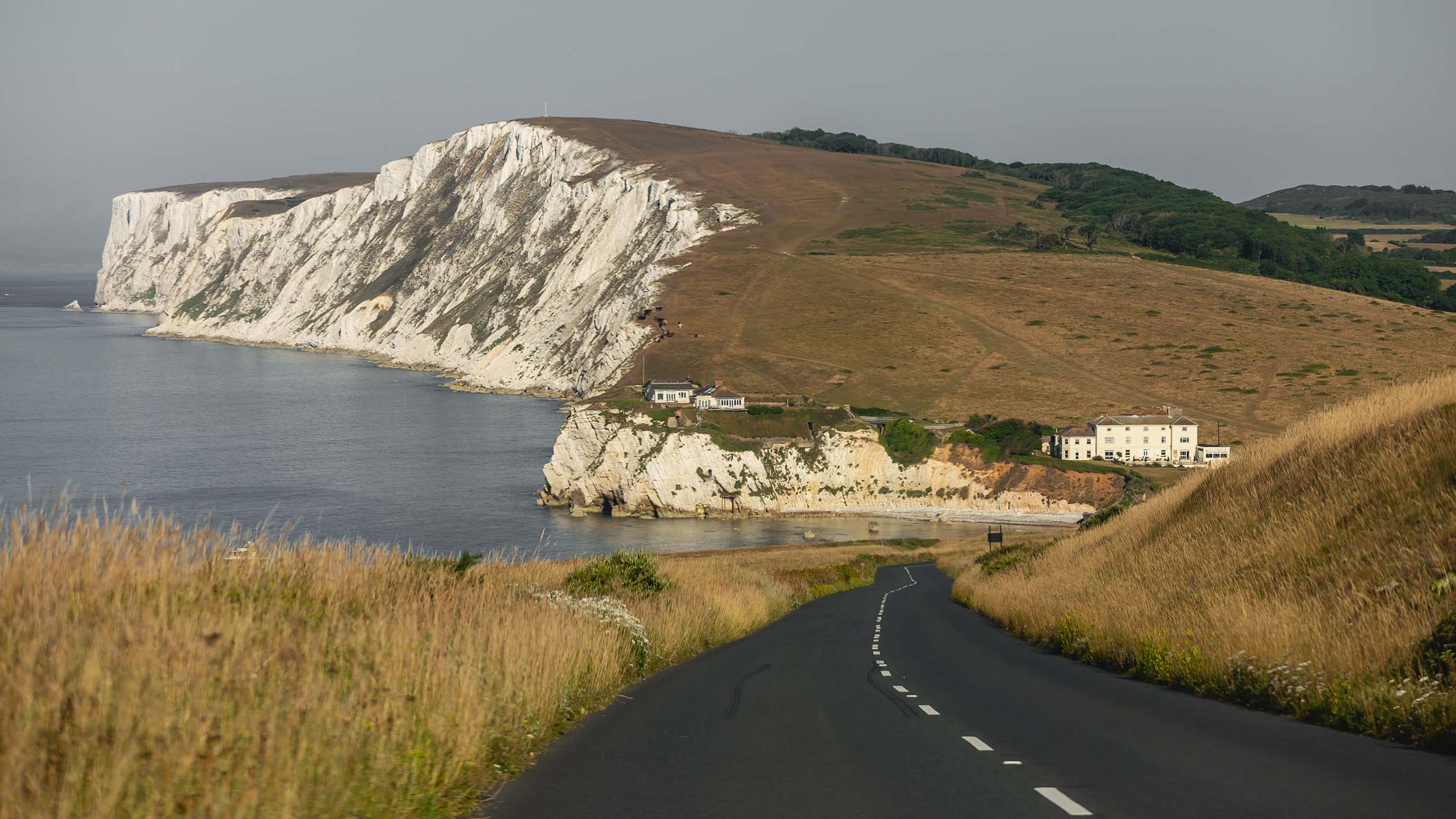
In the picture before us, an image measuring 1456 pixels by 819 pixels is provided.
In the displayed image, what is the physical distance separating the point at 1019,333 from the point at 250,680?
127 m

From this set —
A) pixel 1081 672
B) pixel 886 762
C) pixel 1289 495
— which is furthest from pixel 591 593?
pixel 1289 495

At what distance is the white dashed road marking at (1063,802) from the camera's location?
21.4 feet

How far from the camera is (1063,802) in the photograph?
6812 mm

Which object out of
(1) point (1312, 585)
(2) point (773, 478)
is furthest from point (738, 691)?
(2) point (773, 478)

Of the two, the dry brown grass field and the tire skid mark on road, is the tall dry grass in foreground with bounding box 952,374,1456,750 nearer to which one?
the tire skid mark on road

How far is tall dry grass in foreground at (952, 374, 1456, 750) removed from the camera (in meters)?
10.1

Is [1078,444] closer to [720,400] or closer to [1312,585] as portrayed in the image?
[720,400]

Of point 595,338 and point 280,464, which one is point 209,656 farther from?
point 595,338

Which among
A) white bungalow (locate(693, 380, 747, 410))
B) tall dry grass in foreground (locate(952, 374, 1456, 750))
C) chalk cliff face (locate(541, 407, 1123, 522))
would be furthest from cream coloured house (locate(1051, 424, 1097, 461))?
tall dry grass in foreground (locate(952, 374, 1456, 750))

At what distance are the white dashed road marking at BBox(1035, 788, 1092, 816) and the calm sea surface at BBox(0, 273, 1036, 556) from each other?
4363cm

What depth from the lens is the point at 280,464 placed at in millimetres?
100250

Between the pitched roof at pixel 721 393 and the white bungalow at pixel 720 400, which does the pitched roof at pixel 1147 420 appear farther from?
the pitched roof at pixel 721 393

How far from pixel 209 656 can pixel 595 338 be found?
162 meters

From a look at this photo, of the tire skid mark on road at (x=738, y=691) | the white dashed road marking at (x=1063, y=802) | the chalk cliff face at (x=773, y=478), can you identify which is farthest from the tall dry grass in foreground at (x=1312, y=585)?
the chalk cliff face at (x=773, y=478)
